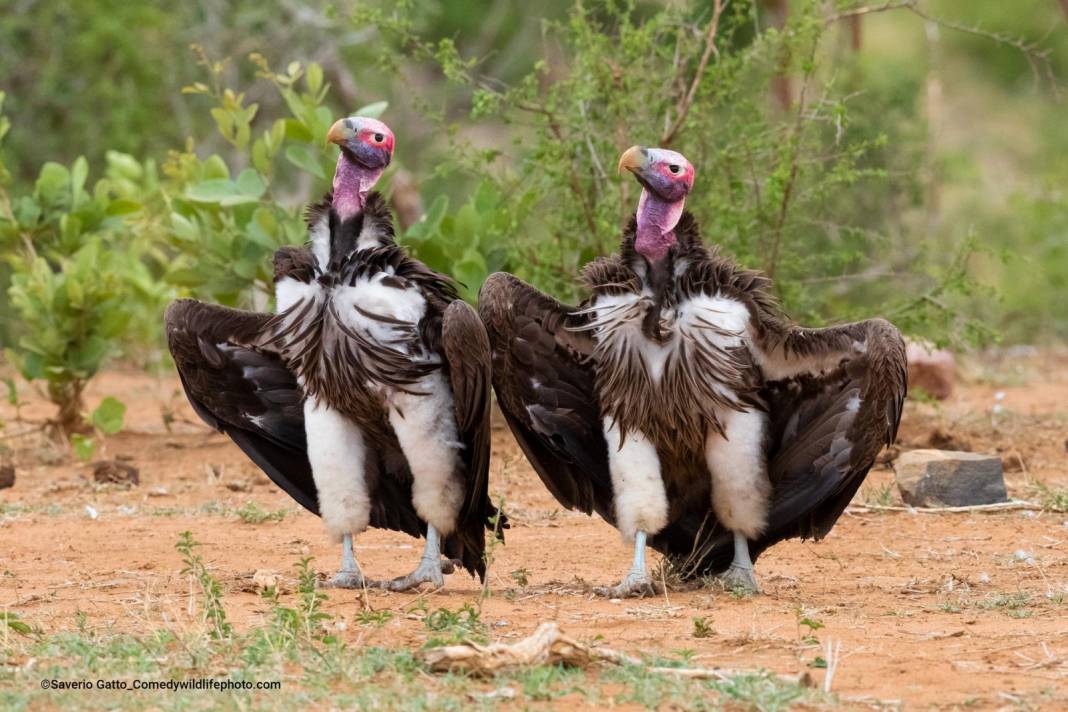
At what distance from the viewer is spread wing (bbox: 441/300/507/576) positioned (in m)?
5.20

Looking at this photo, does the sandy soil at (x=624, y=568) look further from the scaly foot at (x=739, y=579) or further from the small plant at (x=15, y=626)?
the small plant at (x=15, y=626)

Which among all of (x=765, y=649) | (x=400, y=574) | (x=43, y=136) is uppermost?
(x=43, y=136)

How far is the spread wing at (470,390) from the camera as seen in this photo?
5199 mm

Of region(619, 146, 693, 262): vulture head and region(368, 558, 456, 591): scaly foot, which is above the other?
region(619, 146, 693, 262): vulture head

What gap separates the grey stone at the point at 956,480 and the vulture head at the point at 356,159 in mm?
2908

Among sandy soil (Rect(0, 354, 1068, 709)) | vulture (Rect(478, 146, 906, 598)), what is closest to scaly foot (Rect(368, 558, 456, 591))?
sandy soil (Rect(0, 354, 1068, 709))

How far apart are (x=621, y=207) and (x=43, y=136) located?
7.26 metres

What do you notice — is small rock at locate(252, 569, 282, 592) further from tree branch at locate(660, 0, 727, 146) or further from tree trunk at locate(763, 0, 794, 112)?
tree trunk at locate(763, 0, 794, 112)

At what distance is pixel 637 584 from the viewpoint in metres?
5.50

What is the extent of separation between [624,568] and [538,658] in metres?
2.25

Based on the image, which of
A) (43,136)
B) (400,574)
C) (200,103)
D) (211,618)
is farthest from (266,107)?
(211,618)

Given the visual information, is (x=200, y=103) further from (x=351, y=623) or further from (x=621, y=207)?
(x=351, y=623)

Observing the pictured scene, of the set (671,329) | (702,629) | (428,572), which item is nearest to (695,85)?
(671,329)

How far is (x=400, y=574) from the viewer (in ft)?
20.6
